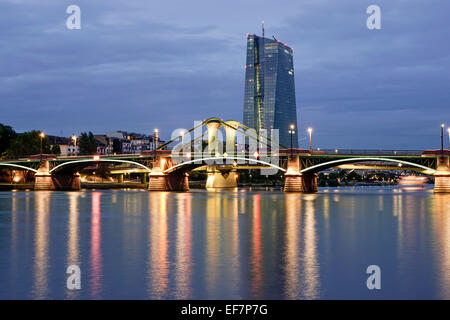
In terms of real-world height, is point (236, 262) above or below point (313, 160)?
below

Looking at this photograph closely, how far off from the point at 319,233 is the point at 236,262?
11449mm

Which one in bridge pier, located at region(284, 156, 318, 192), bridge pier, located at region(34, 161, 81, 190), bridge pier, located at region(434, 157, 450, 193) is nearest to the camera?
bridge pier, located at region(434, 157, 450, 193)

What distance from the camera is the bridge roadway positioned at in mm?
91125

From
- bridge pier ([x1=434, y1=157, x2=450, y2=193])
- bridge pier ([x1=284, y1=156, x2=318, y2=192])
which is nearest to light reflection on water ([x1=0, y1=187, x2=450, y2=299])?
bridge pier ([x1=434, y1=157, x2=450, y2=193])

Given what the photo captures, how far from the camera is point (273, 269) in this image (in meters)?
19.9

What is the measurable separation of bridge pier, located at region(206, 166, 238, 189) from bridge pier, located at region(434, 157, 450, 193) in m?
72.8

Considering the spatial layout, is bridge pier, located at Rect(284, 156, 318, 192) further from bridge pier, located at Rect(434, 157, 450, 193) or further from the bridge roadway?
bridge pier, located at Rect(434, 157, 450, 193)

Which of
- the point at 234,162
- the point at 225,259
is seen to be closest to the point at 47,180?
the point at 234,162

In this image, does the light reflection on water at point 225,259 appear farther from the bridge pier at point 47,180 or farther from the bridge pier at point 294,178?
the bridge pier at point 47,180

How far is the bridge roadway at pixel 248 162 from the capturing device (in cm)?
9112
